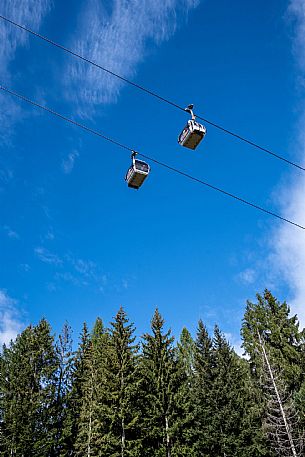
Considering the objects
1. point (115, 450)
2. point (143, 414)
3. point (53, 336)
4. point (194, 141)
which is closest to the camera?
point (194, 141)

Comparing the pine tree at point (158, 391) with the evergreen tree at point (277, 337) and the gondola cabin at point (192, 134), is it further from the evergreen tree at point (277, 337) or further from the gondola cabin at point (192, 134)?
the gondola cabin at point (192, 134)

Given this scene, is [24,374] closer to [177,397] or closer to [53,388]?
[53,388]

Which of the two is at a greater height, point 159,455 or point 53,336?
point 53,336

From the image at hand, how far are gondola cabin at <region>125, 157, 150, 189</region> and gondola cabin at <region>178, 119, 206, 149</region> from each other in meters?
0.82

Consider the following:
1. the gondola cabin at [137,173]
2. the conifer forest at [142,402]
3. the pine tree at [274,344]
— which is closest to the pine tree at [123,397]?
the conifer forest at [142,402]

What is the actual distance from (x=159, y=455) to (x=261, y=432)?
9.04 m

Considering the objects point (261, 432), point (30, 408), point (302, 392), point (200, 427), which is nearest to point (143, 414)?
point (200, 427)

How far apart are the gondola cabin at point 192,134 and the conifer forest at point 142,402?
18566 millimetres

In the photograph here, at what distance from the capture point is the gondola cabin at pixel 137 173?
6.65 meters

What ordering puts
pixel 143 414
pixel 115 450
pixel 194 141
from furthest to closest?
pixel 143 414
pixel 115 450
pixel 194 141

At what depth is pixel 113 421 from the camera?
20.5m

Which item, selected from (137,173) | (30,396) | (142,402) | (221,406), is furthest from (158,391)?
Result: (137,173)

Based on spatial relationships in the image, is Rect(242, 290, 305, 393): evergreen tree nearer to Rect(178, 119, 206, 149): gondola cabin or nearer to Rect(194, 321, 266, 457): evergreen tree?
Rect(194, 321, 266, 457): evergreen tree

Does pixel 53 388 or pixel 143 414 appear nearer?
pixel 143 414
